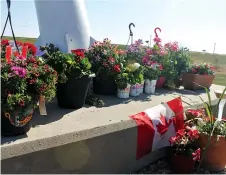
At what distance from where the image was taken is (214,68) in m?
4.49

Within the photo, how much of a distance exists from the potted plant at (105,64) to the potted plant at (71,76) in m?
0.52

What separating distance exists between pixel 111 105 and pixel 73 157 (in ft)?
3.36

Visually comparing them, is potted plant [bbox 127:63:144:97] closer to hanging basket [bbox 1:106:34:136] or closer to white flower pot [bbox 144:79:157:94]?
white flower pot [bbox 144:79:157:94]

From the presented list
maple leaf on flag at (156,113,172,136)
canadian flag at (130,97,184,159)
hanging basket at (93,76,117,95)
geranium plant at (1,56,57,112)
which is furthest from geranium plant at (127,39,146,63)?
geranium plant at (1,56,57,112)

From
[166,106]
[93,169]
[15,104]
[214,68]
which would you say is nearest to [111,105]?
[166,106]

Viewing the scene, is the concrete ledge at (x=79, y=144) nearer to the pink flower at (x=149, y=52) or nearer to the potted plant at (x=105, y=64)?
the potted plant at (x=105, y=64)

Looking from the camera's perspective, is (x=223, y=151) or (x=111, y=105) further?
(x=111, y=105)

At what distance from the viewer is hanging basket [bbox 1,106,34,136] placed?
74.3 inches

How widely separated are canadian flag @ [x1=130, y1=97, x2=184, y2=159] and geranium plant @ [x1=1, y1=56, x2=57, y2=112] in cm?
104

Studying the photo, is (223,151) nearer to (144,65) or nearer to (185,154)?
(185,154)

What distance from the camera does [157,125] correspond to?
2.84 m

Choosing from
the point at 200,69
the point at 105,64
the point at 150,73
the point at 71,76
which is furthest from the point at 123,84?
the point at 200,69

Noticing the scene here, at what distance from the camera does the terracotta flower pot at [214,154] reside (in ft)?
8.91

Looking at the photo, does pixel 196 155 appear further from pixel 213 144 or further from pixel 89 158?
pixel 89 158
